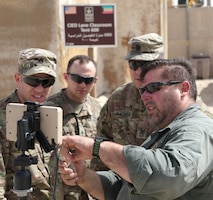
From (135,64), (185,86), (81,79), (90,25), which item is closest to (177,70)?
(185,86)

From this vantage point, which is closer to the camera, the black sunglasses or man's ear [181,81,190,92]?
man's ear [181,81,190,92]

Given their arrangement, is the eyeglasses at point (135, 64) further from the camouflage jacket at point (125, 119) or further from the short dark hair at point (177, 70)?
the short dark hair at point (177, 70)

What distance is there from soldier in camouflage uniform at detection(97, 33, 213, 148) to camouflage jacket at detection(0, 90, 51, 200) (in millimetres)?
747

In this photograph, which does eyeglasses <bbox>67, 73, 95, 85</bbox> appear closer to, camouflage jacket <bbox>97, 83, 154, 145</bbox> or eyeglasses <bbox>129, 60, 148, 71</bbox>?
camouflage jacket <bbox>97, 83, 154, 145</bbox>

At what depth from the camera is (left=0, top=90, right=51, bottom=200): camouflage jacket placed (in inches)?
104

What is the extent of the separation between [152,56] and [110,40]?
267 centimetres

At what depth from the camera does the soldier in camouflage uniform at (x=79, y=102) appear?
135 inches

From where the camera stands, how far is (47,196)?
283 centimetres

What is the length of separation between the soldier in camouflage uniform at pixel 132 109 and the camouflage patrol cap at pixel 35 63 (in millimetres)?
704

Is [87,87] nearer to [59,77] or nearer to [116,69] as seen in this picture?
[59,77]

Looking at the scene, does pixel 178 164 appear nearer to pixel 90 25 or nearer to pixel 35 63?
pixel 35 63

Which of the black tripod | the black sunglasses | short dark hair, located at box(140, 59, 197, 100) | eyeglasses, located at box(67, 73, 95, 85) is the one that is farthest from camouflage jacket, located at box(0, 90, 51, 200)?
short dark hair, located at box(140, 59, 197, 100)

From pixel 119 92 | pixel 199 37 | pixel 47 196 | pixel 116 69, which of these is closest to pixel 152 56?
pixel 119 92

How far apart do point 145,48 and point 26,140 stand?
1.78 metres
